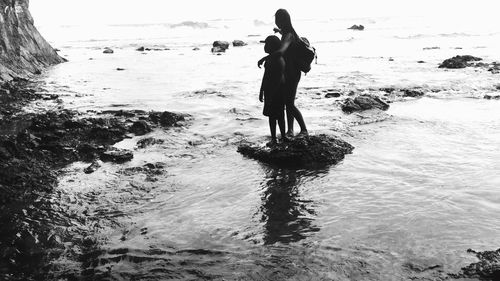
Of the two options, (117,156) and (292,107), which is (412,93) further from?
(117,156)

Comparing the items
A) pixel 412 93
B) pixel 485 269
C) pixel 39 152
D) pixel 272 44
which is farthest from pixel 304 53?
pixel 412 93

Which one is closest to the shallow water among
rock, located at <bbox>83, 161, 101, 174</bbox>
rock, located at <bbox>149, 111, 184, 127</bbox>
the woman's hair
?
rock, located at <bbox>83, 161, 101, 174</bbox>

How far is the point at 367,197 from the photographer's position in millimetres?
4969

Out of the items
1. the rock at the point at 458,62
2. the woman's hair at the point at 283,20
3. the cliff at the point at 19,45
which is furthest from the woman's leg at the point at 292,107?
the rock at the point at 458,62

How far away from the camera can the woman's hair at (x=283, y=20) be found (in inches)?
249

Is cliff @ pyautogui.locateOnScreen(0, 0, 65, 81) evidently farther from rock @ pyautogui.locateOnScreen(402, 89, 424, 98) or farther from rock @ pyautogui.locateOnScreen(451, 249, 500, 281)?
rock @ pyautogui.locateOnScreen(451, 249, 500, 281)

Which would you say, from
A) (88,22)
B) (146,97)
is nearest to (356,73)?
(146,97)

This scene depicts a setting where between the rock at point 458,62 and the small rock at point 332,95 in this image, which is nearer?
the small rock at point 332,95

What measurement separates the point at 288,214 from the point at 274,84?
2651mm

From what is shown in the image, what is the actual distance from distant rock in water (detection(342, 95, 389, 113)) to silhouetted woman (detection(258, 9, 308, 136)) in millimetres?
3141

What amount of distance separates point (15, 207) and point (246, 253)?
105 inches

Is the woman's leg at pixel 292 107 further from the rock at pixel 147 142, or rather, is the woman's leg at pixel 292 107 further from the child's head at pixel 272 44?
the rock at pixel 147 142

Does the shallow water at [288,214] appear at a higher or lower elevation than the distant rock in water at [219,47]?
lower

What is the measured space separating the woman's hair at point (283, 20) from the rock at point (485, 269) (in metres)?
4.29
